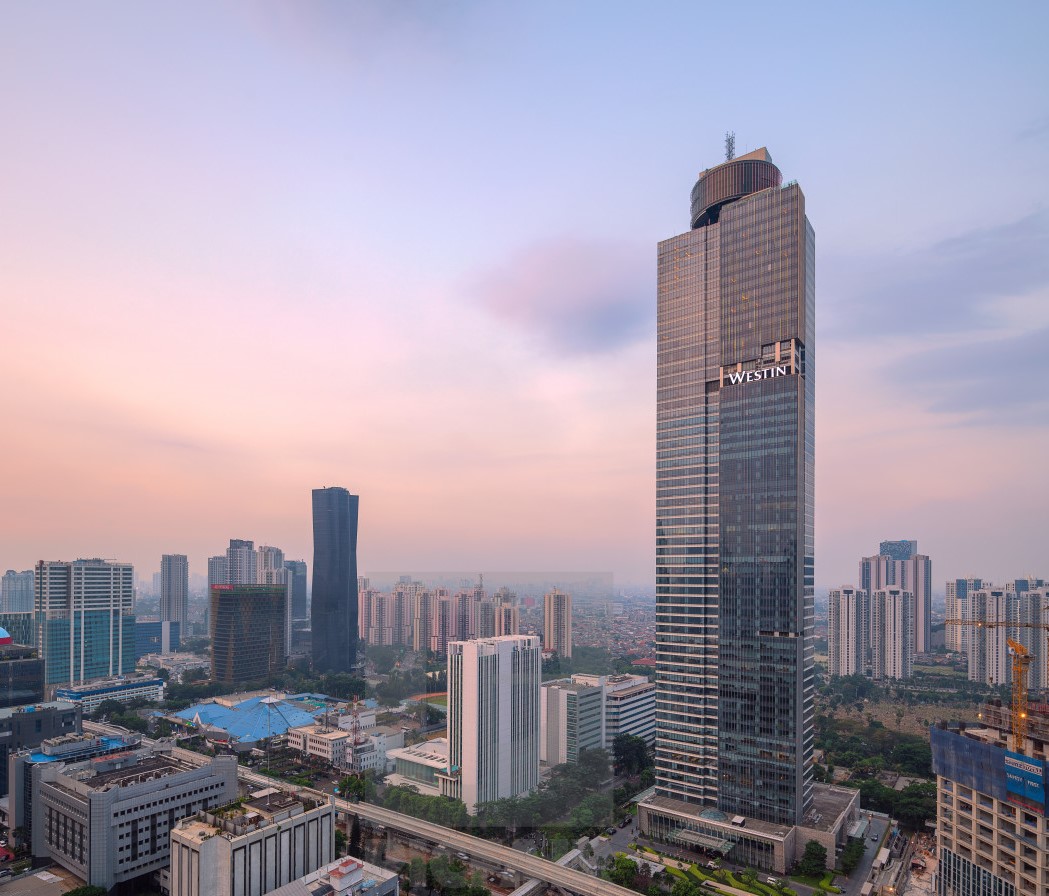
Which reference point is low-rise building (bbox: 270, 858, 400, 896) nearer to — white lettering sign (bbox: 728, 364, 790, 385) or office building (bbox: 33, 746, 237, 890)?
office building (bbox: 33, 746, 237, 890)

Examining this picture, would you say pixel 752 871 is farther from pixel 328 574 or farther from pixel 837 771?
pixel 328 574

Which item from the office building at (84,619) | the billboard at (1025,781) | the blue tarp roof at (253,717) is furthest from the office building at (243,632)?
the billboard at (1025,781)

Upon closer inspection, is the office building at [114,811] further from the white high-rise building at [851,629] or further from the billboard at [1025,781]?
the white high-rise building at [851,629]

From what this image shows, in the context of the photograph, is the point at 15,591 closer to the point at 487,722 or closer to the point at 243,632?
the point at 243,632

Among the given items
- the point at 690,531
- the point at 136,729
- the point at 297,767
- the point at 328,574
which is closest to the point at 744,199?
the point at 690,531

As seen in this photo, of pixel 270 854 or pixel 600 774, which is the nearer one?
pixel 270 854

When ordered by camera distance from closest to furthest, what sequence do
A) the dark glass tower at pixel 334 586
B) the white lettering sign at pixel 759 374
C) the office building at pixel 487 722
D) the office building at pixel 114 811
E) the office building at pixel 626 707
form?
1. the office building at pixel 114 811
2. the white lettering sign at pixel 759 374
3. the office building at pixel 487 722
4. the office building at pixel 626 707
5. the dark glass tower at pixel 334 586
